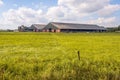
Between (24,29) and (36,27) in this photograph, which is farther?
(24,29)

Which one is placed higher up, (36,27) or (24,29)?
(36,27)

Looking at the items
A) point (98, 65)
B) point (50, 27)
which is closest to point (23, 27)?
point (50, 27)

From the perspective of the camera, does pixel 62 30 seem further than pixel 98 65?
Yes

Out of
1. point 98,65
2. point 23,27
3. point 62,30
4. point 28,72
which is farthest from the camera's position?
point 23,27

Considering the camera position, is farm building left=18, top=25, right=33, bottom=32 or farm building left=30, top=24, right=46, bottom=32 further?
farm building left=18, top=25, right=33, bottom=32

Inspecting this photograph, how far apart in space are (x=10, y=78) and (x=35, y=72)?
120 cm

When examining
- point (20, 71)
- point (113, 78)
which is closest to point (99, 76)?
point (113, 78)

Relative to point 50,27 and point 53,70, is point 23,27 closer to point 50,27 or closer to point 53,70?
point 50,27

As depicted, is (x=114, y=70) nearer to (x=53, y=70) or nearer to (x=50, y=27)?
(x=53, y=70)

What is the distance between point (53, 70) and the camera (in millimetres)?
9344

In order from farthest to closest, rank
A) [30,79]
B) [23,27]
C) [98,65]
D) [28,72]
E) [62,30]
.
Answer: [23,27], [62,30], [98,65], [28,72], [30,79]

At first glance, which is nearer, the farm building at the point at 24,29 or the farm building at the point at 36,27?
the farm building at the point at 36,27

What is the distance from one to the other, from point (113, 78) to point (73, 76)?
169 centimetres

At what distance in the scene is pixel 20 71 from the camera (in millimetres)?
9391
